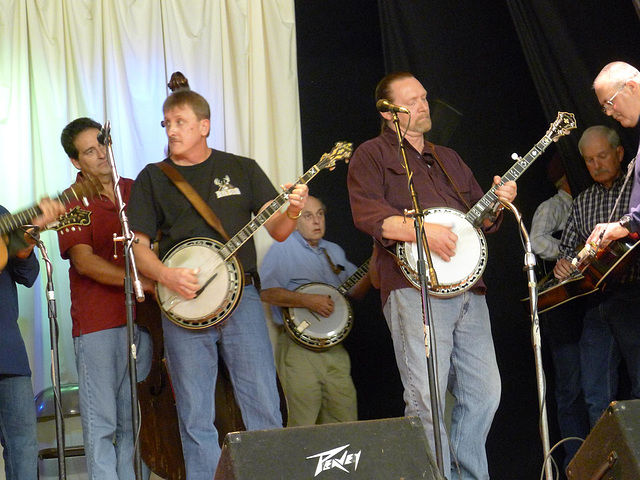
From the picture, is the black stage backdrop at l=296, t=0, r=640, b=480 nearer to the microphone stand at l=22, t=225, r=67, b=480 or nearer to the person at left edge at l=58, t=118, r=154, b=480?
the person at left edge at l=58, t=118, r=154, b=480

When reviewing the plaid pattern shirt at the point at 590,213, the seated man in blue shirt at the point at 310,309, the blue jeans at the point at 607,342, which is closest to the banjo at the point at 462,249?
the plaid pattern shirt at the point at 590,213

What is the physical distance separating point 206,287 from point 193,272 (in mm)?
93

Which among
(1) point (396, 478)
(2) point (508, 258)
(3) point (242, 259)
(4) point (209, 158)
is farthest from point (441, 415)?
(2) point (508, 258)

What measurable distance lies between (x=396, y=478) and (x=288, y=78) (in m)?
3.49

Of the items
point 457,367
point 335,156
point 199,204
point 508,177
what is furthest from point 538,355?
point 199,204

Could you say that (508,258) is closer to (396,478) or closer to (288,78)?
(288,78)

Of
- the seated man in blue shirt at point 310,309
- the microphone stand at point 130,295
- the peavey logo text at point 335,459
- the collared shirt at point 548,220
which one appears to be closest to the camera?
the peavey logo text at point 335,459

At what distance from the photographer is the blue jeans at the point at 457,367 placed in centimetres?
360

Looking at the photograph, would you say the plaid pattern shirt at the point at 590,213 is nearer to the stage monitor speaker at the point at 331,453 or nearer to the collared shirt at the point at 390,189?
the collared shirt at the point at 390,189

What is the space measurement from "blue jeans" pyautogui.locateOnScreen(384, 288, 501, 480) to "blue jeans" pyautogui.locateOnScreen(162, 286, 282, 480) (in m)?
0.64

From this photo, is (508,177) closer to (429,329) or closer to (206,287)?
(429,329)

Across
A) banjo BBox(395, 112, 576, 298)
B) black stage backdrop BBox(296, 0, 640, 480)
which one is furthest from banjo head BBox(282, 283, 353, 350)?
banjo BBox(395, 112, 576, 298)

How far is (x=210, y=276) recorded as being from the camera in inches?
148

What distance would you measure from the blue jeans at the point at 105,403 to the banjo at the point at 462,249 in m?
1.41
